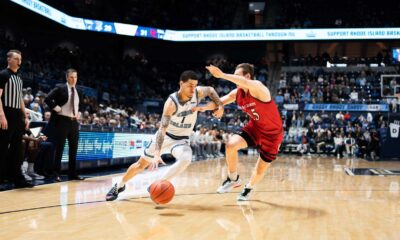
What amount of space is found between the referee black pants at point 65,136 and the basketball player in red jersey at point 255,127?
2.97 metres

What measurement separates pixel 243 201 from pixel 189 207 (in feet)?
2.76

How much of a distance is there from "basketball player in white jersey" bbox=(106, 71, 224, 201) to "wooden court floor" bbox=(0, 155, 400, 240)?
42 cm

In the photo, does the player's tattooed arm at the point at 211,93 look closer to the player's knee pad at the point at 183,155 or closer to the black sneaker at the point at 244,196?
the player's knee pad at the point at 183,155

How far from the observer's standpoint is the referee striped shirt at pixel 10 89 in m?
5.95

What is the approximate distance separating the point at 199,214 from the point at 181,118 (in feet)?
3.86

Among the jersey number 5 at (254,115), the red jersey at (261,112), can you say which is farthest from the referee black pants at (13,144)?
the jersey number 5 at (254,115)

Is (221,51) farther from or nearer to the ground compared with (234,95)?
A: farther from the ground

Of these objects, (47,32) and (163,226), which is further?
(47,32)

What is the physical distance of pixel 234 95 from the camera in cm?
556

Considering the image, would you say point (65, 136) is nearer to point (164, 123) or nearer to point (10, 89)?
point (10, 89)

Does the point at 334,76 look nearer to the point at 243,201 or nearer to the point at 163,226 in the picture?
the point at 243,201

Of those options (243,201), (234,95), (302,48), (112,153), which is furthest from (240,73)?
(302,48)

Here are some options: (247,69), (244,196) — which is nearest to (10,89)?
(247,69)

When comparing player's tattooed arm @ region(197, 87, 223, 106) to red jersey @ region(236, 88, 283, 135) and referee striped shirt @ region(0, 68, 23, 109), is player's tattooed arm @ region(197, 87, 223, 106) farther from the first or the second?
referee striped shirt @ region(0, 68, 23, 109)
